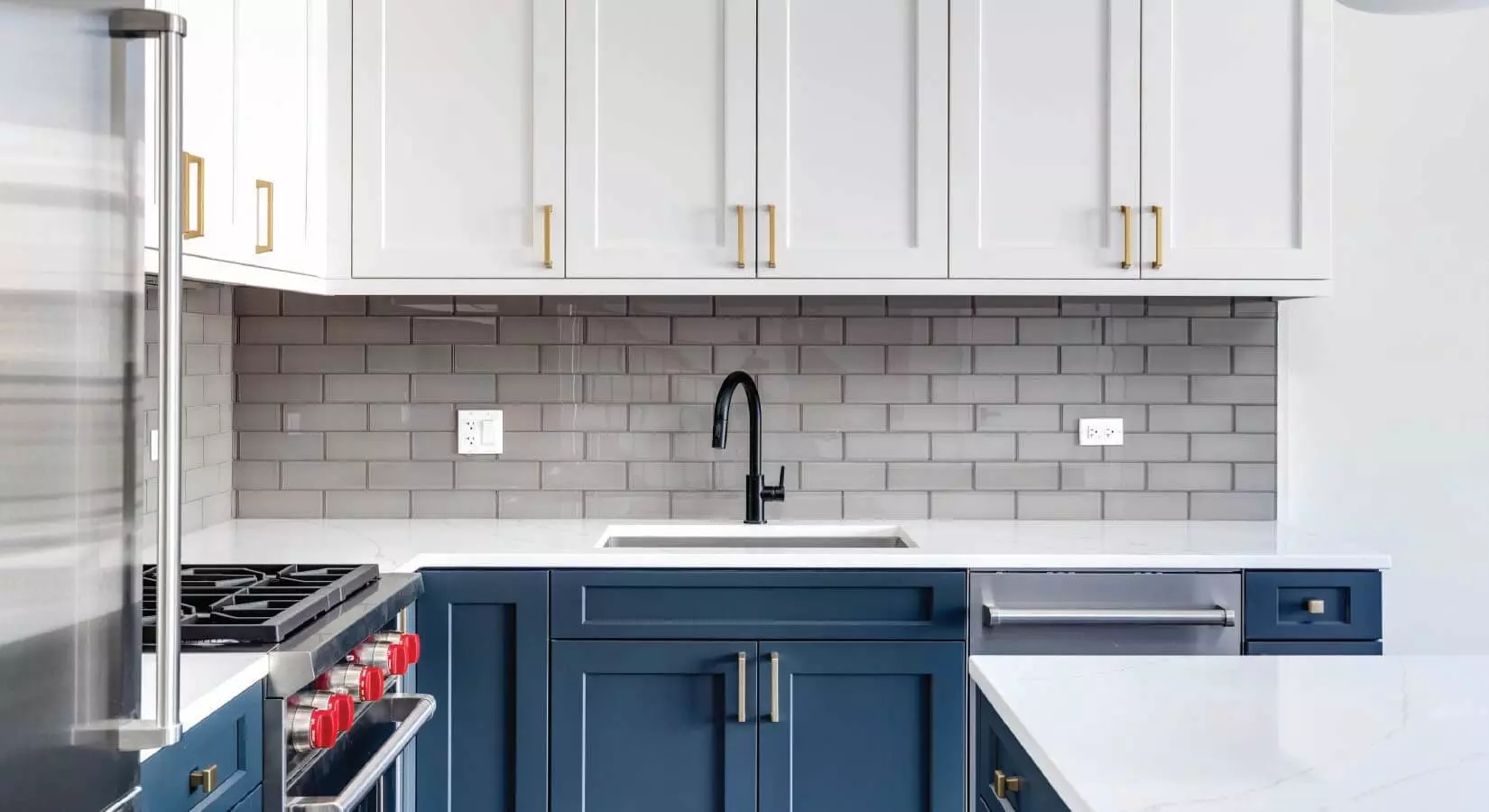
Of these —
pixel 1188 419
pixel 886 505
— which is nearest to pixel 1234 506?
pixel 1188 419

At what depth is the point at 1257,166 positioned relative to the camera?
247cm

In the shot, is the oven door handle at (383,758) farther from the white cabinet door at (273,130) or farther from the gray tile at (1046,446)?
the gray tile at (1046,446)

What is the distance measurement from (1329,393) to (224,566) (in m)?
2.55

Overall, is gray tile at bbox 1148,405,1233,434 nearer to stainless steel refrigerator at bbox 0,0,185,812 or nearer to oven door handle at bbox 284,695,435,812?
oven door handle at bbox 284,695,435,812

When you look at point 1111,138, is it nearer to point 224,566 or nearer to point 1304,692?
point 1304,692

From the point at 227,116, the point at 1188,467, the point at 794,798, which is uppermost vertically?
the point at 227,116

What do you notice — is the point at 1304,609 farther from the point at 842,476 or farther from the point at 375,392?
the point at 375,392

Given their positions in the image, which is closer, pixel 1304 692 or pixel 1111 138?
pixel 1304 692

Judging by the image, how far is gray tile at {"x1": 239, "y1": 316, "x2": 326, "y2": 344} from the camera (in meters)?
2.79

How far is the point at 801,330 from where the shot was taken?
9.21ft

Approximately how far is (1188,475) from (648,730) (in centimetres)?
149

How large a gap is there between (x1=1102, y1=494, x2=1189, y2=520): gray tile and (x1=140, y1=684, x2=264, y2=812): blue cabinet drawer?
80.4 inches

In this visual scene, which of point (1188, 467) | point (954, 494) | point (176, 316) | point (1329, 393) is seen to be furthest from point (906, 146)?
point (176, 316)

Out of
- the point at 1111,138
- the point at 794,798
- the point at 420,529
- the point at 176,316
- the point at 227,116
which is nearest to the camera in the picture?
the point at 176,316
